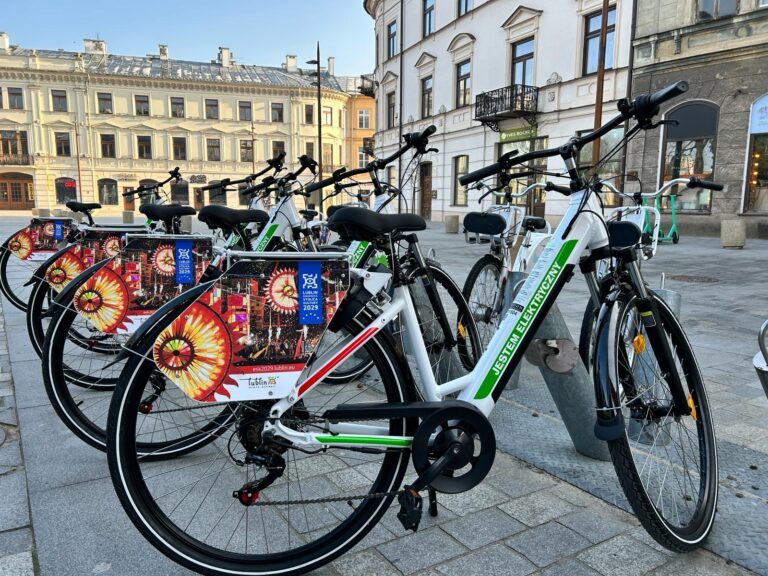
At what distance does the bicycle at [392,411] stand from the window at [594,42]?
17590 mm

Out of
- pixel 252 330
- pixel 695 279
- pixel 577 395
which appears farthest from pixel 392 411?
pixel 695 279

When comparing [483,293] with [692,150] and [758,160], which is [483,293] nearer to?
[758,160]

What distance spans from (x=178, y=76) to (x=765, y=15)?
148 ft

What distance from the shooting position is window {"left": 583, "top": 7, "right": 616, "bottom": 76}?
17547 millimetres

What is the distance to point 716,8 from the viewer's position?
49.2 feet

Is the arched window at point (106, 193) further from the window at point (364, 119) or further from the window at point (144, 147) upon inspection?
the window at point (364, 119)

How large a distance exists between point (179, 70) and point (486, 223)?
52714mm

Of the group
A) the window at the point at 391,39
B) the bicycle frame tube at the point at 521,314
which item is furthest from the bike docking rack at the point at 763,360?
the window at the point at 391,39

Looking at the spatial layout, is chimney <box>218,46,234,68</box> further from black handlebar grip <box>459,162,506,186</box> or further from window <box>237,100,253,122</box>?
black handlebar grip <box>459,162,506,186</box>

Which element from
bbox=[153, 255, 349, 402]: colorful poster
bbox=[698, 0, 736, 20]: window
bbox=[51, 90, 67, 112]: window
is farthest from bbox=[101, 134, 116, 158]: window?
bbox=[153, 255, 349, 402]: colorful poster

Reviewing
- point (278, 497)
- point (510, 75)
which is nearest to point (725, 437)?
point (278, 497)

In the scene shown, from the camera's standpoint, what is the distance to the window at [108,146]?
152 feet

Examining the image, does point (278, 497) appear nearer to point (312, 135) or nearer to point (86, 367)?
point (86, 367)

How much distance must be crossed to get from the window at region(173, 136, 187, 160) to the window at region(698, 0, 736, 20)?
4157cm
